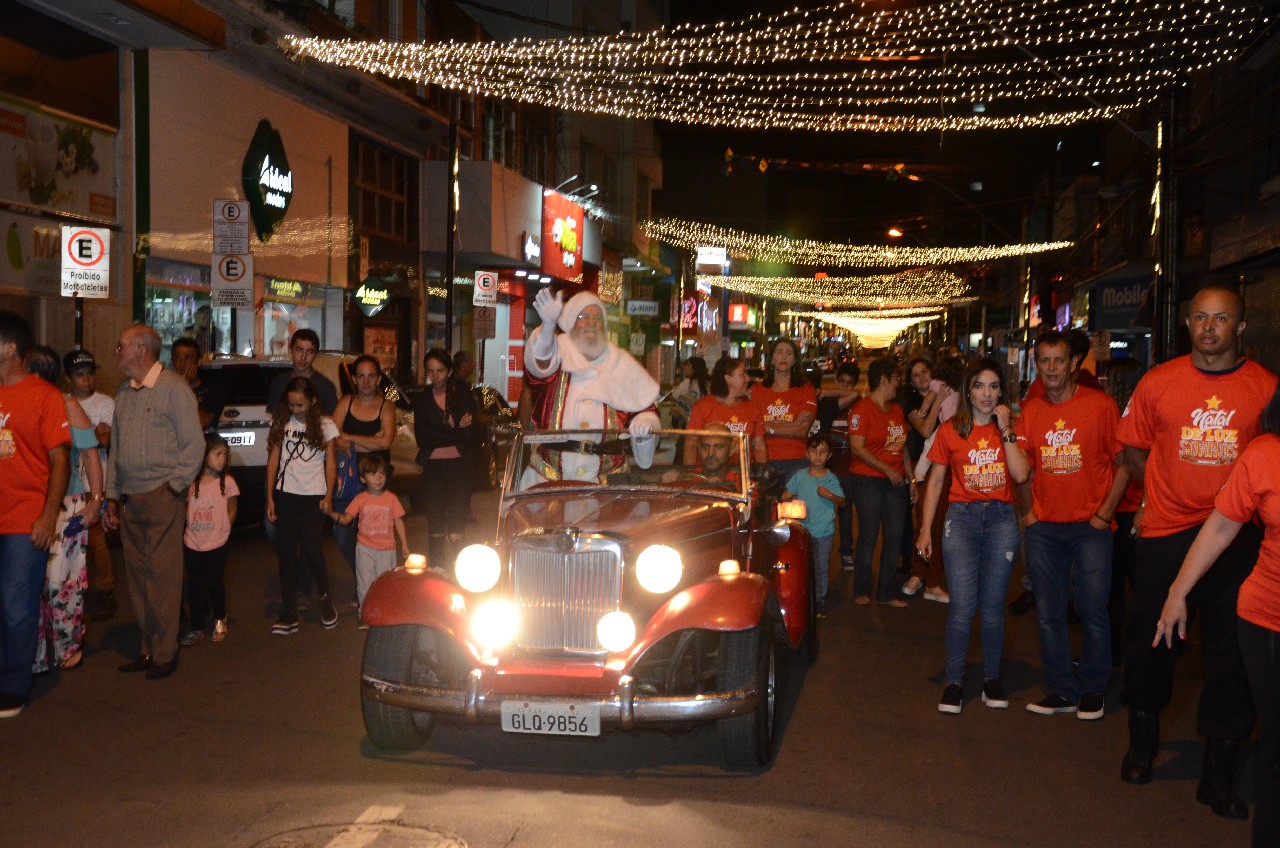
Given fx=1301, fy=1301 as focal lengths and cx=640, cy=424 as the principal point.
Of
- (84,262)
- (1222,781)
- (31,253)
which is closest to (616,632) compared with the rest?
(1222,781)

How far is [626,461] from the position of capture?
23.4ft

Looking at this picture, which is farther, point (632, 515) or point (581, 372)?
point (581, 372)

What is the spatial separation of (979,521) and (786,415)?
11.9 feet

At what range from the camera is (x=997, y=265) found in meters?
53.4

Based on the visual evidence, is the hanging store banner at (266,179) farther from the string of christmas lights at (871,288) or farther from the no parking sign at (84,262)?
the string of christmas lights at (871,288)

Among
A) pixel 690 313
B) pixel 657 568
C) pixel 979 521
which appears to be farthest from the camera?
pixel 690 313

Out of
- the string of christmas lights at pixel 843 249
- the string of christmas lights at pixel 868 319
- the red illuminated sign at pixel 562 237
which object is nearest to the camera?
the red illuminated sign at pixel 562 237

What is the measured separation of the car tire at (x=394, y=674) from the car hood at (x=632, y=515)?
28.0 inches

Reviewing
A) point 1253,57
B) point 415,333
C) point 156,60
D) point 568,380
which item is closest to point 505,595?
point 568,380

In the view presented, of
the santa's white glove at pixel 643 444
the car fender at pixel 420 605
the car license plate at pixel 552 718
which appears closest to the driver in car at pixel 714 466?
the santa's white glove at pixel 643 444

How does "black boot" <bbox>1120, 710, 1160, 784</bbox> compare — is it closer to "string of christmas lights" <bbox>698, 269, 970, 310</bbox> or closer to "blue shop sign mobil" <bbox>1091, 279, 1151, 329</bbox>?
"blue shop sign mobil" <bbox>1091, 279, 1151, 329</bbox>

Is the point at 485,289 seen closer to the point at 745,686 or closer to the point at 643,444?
the point at 643,444

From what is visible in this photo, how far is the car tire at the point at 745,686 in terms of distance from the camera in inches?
225

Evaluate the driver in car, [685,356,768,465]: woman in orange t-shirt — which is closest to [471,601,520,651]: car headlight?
the driver in car
